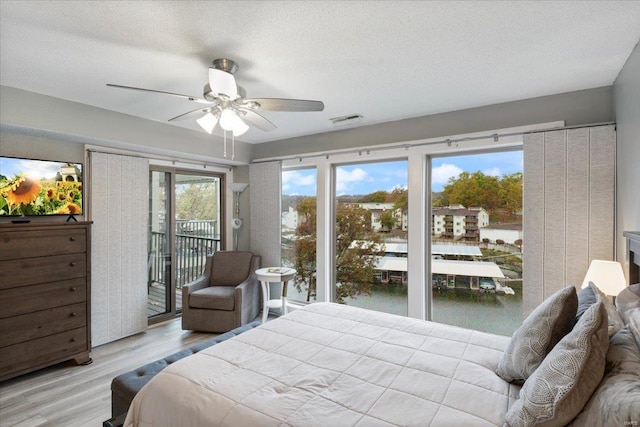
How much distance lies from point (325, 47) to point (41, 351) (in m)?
3.43

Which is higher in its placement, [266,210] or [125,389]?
[266,210]

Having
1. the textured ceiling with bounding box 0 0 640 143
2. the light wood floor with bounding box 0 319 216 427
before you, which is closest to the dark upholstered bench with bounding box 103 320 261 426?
the light wood floor with bounding box 0 319 216 427

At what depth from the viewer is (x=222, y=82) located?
1.86 meters

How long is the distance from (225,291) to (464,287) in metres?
2.79

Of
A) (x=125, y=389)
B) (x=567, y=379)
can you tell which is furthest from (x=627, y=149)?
(x=125, y=389)

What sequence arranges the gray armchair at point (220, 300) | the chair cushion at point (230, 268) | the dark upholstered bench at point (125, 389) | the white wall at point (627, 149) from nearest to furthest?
the dark upholstered bench at point (125, 389) → the white wall at point (627, 149) → the gray armchair at point (220, 300) → the chair cushion at point (230, 268)

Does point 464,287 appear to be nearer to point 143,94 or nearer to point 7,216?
point 143,94

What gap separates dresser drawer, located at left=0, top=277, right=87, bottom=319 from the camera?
2.57 meters

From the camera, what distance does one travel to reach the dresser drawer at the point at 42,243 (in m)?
2.57

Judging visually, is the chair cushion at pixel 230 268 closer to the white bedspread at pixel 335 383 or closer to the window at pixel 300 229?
the window at pixel 300 229

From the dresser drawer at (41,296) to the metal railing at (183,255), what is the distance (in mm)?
1118

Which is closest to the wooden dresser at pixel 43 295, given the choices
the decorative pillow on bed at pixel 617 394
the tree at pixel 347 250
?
the tree at pixel 347 250

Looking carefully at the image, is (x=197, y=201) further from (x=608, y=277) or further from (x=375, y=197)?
(x=608, y=277)

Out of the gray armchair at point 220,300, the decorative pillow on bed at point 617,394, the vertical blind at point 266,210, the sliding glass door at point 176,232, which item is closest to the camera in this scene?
the decorative pillow on bed at point 617,394
